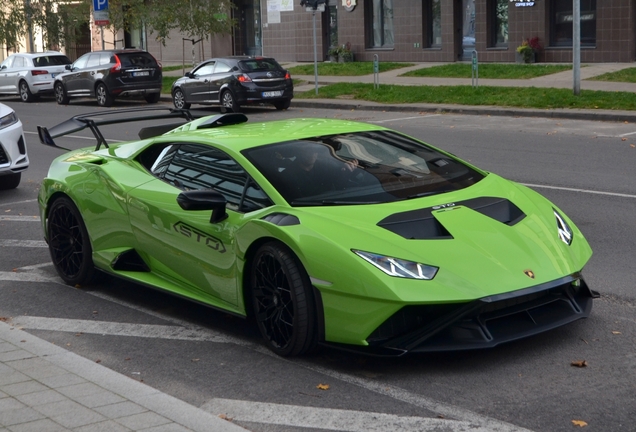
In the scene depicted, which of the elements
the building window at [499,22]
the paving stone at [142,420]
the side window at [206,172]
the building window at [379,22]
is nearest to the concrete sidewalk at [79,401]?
the paving stone at [142,420]

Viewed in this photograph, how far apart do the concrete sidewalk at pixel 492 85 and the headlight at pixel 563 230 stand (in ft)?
44.2

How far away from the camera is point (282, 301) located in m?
5.41

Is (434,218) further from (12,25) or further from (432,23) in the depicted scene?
(12,25)

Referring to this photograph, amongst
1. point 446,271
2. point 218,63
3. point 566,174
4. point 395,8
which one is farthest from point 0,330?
point 395,8

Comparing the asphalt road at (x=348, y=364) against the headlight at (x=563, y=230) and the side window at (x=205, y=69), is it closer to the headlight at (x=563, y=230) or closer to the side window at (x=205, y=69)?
the headlight at (x=563, y=230)

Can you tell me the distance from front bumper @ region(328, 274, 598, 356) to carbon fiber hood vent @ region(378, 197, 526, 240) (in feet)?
1.54

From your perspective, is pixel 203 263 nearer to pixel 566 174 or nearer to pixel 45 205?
pixel 45 205

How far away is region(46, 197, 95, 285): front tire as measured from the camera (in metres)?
7.30

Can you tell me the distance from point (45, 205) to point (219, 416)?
12.1 feet

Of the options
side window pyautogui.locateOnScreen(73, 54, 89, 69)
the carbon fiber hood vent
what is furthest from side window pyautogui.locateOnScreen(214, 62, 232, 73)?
the carbon fiber hood vent

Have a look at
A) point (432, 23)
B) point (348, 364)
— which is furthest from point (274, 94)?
point (348, 364)

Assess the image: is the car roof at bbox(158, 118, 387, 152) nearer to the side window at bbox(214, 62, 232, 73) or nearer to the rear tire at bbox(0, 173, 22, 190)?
the rear tire at bbox(0, 173, 22, 190)

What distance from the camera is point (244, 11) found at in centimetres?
4366

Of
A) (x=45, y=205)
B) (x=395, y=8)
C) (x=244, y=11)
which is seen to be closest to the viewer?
(x=45, y=205)
